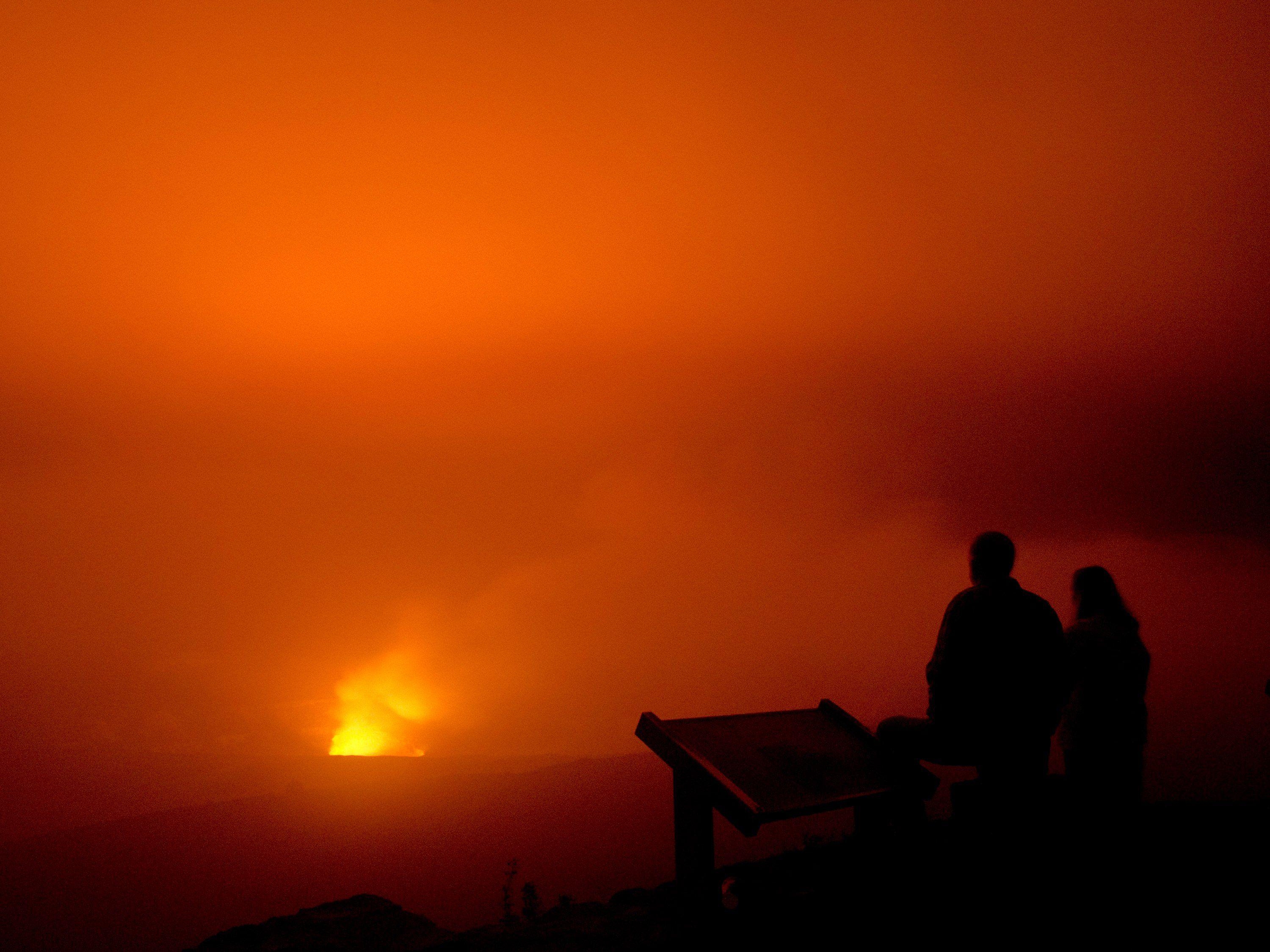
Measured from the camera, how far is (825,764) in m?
3.95

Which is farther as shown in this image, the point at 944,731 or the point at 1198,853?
the point at 1198,853

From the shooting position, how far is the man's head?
12.1 ft

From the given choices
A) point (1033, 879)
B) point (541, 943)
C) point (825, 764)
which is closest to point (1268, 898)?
point (1033, 879)

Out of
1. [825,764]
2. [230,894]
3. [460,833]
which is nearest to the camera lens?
[825,764]

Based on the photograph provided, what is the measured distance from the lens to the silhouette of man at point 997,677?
352 centimetres

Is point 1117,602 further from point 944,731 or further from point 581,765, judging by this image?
point 581,765

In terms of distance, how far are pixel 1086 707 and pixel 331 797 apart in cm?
6119

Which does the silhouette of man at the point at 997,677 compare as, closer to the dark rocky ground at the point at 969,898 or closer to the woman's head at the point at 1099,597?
the dark rocky ground at the point at 969,898

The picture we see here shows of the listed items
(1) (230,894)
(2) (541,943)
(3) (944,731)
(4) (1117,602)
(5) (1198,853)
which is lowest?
(1) (230,894)

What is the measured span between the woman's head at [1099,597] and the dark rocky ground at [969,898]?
1273mm

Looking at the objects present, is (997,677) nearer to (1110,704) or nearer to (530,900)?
(1110,704)

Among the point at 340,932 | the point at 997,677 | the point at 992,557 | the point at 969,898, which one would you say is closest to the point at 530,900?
the point at 340,932

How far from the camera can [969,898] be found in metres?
3.24

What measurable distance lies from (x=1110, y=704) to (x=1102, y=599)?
67 centimetres
